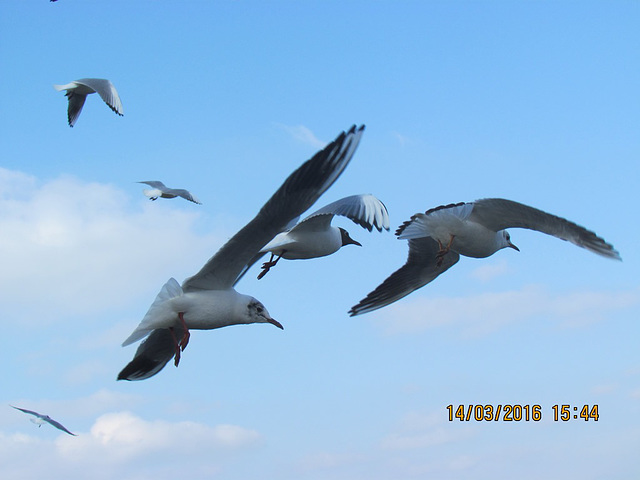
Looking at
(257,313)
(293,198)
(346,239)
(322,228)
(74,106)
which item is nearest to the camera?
(293,198)

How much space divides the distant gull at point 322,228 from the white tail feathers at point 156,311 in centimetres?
210

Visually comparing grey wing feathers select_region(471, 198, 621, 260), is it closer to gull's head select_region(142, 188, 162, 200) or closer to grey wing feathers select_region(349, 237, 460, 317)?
grey wing feathers select_region(349, 237, 460, 317)

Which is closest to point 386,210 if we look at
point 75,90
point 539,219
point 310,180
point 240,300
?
point 539,219

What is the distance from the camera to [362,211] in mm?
8414

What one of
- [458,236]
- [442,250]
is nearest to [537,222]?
[458,236]

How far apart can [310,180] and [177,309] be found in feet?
5.29

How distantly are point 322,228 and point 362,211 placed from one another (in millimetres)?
557

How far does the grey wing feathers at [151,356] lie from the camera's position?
23.0 feet

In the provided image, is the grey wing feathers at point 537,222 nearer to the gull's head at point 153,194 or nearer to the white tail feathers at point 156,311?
the white tail feathers at point 156,311

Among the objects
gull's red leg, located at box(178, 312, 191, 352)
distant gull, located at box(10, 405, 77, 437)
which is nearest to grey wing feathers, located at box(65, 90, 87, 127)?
distant gull, located at box(10, 405, 77, 437)

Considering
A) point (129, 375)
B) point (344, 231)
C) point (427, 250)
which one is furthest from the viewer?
point (344, 231)

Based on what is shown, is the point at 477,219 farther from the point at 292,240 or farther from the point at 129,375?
the point at 129,375

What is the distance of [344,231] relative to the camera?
9.95 meters

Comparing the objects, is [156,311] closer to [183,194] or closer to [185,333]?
[185,333]
